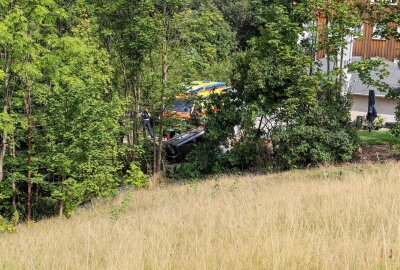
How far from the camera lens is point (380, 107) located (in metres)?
28.3

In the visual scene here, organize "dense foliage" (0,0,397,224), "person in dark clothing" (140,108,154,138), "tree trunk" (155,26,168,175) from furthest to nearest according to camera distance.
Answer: "person in dark clothing" (140,108,154,138), "tree trunk" (155,26,168,175), "dense foliage" (0,0,397,224)

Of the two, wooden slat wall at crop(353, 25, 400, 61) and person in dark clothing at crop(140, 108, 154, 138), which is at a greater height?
wooden slat wall at crop(353, 25, 400, 61)

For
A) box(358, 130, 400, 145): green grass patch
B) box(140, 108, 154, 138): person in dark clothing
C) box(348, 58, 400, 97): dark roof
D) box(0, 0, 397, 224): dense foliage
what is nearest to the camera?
box(0, 0, 397, 224): dense foliage

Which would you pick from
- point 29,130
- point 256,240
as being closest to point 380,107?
point 29,130

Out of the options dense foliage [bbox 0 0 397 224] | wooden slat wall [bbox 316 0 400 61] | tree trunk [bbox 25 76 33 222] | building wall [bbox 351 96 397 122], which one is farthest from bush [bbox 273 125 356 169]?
wooden slat wall [bbox 316 0 400 61]

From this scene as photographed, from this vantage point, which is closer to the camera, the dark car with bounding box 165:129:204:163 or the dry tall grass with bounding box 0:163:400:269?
the dry tall grass with bounding box 0:163:400:269

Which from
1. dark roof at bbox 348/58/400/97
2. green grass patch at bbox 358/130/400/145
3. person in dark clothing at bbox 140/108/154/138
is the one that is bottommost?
green grass patch at bbox 358/130/400/145

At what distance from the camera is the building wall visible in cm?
2780

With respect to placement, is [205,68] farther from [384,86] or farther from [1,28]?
[1,28]

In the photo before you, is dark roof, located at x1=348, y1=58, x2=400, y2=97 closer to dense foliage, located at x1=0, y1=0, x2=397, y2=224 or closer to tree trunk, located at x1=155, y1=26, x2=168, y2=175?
dense foliage, located at x1=0, y1=0, x2=397, y2=224

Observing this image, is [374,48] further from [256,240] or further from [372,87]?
[256,240]

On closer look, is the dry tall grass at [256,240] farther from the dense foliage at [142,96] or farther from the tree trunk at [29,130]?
the tree trunk at [29,130]

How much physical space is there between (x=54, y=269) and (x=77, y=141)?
882 cm

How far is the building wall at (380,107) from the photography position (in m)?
27.8
